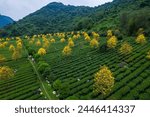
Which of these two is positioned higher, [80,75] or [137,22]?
[137,22]

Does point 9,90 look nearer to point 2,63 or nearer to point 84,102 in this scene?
point 2,63

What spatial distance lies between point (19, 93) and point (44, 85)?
1051 centimetres

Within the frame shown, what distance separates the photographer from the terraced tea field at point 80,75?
69.4m

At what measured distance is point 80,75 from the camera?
8931 centimetres

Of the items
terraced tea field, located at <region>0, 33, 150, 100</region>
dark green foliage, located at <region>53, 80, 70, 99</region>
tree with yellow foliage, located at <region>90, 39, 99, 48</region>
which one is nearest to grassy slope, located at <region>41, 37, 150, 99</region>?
terraced tea field, located at <region>0, 33, 150, 100</region>

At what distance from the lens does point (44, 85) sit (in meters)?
84.4

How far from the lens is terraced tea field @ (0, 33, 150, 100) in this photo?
228 feet

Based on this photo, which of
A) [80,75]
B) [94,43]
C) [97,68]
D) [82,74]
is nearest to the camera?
[80,75]

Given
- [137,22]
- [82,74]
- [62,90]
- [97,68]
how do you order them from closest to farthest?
[62,90] < [82,74] < [97,68] < [137,22]

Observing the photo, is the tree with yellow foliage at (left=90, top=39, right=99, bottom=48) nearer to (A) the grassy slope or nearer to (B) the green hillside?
(B) the green hillside

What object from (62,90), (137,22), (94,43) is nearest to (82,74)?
(62,90)

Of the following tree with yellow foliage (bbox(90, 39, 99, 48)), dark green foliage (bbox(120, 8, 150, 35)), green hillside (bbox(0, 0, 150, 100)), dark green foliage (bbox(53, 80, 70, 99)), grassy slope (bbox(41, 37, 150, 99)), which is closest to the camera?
green hillside (bbox(0, 0, 150, 100))

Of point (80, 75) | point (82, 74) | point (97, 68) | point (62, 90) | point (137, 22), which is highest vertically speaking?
point (62, 90)

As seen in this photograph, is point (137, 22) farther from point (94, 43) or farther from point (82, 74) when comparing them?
point (82, 74)
